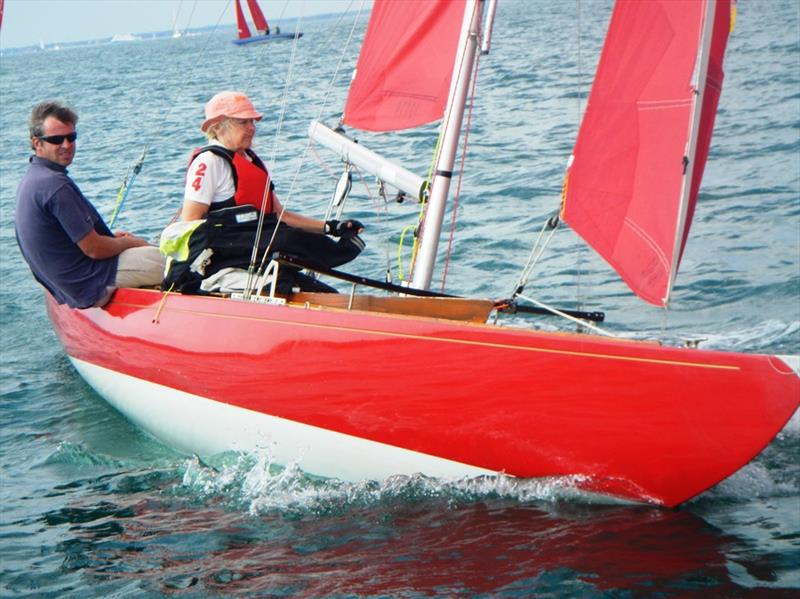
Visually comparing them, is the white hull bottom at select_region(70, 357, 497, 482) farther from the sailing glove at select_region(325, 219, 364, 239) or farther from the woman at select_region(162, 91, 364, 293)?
the sailing glove at select_region(325, 219, 364, 239)

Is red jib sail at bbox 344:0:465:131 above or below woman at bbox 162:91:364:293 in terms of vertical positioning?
above

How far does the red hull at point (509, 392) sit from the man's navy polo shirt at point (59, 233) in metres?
0.79

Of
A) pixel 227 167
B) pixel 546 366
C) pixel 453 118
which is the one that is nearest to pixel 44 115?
pixel 227 167

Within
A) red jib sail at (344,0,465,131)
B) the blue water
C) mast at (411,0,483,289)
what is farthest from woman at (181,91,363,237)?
red jib sail at (344,0,465,131)

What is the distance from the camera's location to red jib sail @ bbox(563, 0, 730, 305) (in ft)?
13.2

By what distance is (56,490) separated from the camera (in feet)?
16.7

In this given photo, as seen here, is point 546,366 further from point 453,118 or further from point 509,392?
point 453,118

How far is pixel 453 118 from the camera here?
5375 mm

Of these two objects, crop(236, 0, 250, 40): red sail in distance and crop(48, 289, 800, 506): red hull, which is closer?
crop(48, 289, 800, 506): red hull

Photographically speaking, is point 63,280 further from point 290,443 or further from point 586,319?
point 586,319

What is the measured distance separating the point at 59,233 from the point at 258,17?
1832 inches

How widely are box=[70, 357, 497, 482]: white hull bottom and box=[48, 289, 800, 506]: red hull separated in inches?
2.2

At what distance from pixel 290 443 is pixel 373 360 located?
0.63 metres

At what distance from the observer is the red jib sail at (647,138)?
4023 mm
